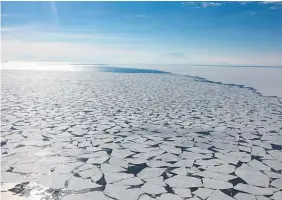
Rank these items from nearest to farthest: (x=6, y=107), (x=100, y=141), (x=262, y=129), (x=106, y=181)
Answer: (x=106, y=181)
(x=100, y=141)
(x=262, y=129)
(x=6, y=107)

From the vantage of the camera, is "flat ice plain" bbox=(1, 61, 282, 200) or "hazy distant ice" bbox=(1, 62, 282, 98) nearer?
"flat ice plain" bbox=(1, 61, 282, 200)

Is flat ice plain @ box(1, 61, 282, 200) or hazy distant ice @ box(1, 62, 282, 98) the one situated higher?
hazy distant ice @ box(1, 62, 282, 98)

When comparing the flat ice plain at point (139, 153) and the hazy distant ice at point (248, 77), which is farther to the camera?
the hazy distant ice at point (248, 77)

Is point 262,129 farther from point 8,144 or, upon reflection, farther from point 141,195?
point 8,144

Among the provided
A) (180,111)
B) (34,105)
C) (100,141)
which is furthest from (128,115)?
(34,105)

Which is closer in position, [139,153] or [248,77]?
[139,153]

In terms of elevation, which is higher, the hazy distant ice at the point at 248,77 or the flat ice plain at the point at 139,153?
the hazy distant ice at the point at 248,77

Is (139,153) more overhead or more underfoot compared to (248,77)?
more underfoot

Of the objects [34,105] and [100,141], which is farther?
[34,105]
